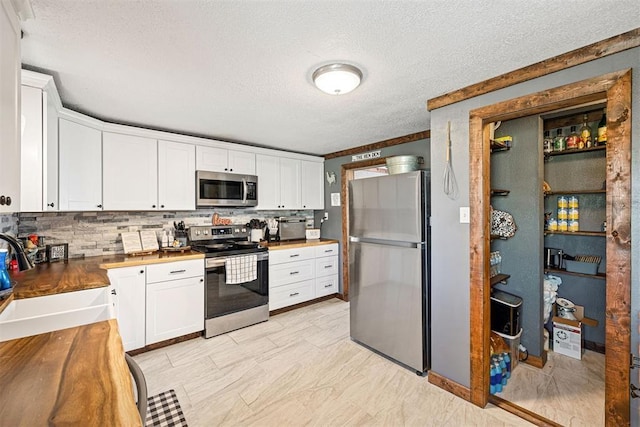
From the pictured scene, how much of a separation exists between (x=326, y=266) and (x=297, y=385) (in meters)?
2.08

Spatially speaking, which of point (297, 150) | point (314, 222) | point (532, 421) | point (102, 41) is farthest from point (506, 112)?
point (314, 222)

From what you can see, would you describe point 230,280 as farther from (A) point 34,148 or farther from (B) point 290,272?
(A) point 34,148

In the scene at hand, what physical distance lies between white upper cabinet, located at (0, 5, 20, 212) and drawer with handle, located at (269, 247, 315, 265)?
2.60 m

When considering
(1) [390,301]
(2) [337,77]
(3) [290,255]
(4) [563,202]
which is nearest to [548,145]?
(4) [563,202]

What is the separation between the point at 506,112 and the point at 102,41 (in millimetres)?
2386

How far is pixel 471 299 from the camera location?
6.63ft

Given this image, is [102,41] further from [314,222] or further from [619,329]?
[314,222]

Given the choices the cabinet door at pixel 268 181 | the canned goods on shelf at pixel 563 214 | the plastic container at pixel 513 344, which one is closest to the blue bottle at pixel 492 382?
the plastic container at pixel 513 344

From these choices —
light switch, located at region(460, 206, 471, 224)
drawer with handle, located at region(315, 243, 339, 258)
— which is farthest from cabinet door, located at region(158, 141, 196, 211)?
light switch, located at region(460, 206, 471, 224)

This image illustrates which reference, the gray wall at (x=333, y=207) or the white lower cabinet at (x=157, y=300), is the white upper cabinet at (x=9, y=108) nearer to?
the white lower cabinet at (x=157, y=300)

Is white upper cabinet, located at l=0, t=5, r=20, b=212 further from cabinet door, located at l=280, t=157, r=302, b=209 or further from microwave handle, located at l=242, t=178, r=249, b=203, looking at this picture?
cabinet door, located at l=280, t=157, r=302, b=209

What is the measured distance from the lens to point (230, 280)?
3.13 meters

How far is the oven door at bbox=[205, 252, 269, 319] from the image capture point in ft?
10.1

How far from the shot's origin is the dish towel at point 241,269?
3127 mm
